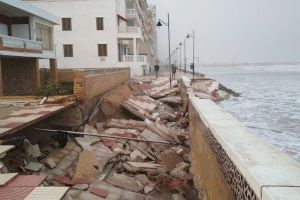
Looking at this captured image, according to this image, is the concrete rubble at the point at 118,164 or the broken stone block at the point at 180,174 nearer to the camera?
the concrete rubble at the point at 118,164

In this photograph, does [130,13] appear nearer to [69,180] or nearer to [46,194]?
[69,180]

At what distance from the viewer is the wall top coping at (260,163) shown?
2201mm

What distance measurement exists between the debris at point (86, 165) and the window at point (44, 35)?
50.7 feet

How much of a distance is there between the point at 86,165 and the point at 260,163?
18.1 ft

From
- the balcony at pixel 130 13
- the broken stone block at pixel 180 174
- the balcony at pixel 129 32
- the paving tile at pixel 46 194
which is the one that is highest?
the balcony at pixel 130 13

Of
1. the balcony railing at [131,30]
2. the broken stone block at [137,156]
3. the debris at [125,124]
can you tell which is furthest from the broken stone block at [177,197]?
the balcony railing at [131,30]

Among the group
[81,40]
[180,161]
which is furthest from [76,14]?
[180,161]

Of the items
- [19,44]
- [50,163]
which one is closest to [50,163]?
[50,163]

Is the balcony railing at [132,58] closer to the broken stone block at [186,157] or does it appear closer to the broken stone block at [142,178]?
the broken stone block at [186,157]

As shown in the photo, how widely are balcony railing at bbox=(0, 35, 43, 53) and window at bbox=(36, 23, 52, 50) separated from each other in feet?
4.78

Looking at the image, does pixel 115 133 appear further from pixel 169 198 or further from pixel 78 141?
pixel 169 198

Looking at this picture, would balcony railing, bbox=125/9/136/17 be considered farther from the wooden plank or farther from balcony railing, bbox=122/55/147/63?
the wooden plank

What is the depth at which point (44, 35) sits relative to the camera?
2272 centimetres

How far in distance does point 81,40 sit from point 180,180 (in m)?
33.1
